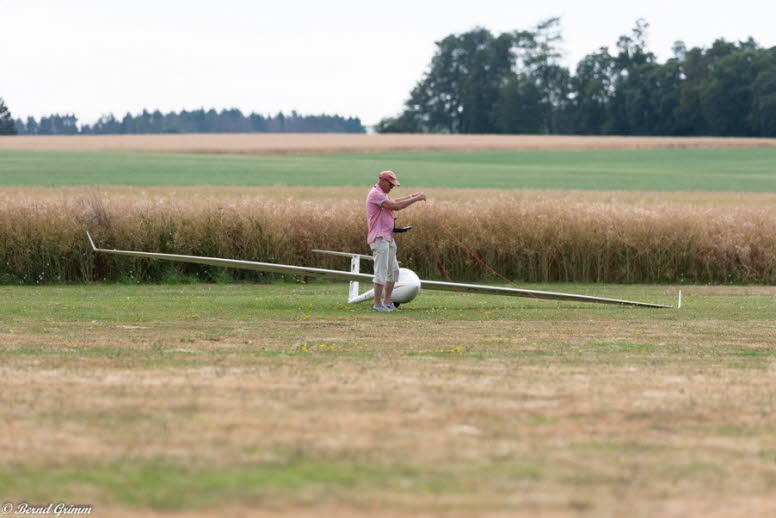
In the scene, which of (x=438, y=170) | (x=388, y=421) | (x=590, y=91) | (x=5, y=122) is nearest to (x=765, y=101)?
(x=590, y=91)

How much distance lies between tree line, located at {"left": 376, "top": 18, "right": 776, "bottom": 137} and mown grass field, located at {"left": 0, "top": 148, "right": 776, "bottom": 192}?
28.6 meters

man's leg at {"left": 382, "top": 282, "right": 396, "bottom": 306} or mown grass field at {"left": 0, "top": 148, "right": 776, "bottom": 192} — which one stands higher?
mown grass field at {"left": 0, "top": 148, "right": 776, "bottom": 192}

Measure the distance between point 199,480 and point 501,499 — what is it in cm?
136

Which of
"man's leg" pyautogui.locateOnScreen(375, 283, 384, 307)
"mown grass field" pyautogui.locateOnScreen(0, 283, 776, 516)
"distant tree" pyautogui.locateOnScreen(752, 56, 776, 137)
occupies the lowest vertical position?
"man's leg" pyautogui.locateOnScreen(375, 283, 384, 307)

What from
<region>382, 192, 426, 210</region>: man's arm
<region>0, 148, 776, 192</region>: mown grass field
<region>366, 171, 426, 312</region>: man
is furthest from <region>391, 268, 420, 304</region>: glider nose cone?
<region>0, 148, 776, 192</region>: mown grass field

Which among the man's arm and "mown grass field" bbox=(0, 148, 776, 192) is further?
"mown grass field" bbox=(0, 148, 776, 192)

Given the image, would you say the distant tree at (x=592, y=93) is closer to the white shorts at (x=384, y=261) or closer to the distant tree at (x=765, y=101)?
the distant tree at (x=765, y=101)

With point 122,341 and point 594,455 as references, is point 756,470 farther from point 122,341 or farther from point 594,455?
point 122,341

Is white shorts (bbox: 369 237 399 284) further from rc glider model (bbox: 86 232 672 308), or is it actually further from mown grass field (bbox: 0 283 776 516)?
mown grass field (bbox: 0 283 776 516)

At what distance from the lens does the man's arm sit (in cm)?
1405

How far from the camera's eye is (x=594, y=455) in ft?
18.3

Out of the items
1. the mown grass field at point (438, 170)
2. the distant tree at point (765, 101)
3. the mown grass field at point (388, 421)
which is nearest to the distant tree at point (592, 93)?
the distant tree at point (765, 101)

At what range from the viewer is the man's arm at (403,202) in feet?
46.1

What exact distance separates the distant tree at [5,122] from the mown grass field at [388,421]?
13162 cm
